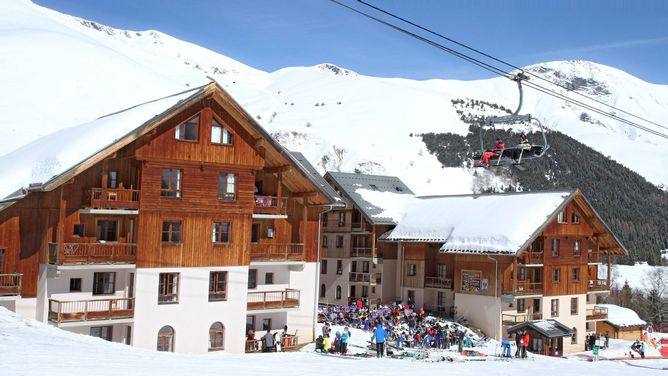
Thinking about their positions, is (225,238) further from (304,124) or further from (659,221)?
(659,221)

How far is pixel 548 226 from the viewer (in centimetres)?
5394

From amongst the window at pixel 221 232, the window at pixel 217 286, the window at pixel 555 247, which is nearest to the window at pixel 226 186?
the window at pixel 221 232

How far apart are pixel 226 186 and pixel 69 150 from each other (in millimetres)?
8459

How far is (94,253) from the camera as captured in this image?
34969 millimetres

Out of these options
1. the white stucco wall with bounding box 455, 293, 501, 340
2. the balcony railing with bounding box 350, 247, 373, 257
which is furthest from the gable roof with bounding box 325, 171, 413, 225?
the white stucco wall with bounding box 455, 293, 501, 340

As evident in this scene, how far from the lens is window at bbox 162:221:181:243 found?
37406mm

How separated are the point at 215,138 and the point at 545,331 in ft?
87.5

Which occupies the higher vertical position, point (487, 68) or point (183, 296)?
point (487, 68)

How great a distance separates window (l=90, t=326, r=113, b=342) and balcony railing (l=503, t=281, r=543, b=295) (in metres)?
27.9

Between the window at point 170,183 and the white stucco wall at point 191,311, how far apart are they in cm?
395

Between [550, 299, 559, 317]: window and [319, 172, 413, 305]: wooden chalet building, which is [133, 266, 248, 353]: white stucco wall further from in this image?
[550, 299, 559, 317]: window

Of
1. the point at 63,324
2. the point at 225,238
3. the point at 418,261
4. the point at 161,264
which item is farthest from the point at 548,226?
the point at 63,324

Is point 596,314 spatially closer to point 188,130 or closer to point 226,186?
point 226,186

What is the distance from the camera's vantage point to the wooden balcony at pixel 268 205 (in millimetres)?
41719
